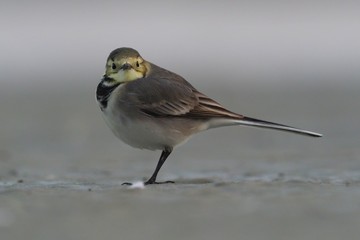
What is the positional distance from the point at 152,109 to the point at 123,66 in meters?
0.53

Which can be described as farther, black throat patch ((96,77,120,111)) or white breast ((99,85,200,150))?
black throat patch ((96,77,120,111))

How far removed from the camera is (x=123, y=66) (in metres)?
9.60

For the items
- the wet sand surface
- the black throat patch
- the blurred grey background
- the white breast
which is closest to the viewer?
the wet sand surface

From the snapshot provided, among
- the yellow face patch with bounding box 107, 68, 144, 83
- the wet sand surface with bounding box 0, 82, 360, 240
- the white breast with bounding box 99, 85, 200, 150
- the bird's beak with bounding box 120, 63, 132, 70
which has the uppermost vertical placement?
the bird's beak with bounding box 120, 63, 132, 70

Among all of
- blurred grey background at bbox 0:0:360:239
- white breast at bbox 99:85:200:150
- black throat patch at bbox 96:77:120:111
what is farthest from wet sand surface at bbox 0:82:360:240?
black throat patch at bbox 96:77:120:111

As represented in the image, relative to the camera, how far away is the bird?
9.23 meters

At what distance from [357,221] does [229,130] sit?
8.13m

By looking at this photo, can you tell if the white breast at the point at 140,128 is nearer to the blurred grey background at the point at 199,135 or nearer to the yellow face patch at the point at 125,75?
the yellow face patch at the point at 125,75

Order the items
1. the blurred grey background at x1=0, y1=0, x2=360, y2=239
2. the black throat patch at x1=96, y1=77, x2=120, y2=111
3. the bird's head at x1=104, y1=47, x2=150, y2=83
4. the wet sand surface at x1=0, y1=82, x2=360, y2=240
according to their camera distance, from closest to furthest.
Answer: the wet sand surface at x1=0, y1=82, x2=360, y2=240 → the blurred grey background at x1=0, y1=0, x2=360, y2=239 → the black throat patch at x1=96, y1=77, x2=120, y2=111 → the bird's head at x1=104, y1=47, x2=150, y2=83

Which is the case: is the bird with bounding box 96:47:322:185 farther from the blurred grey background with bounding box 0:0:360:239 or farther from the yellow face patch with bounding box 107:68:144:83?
the blurred grey background with bounding box 0:0:360:239

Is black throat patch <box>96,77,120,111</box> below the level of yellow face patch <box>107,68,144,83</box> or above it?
below

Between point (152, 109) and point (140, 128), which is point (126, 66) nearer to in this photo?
point (152, 109)

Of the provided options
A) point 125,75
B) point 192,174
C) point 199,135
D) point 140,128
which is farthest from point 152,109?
point 199,135

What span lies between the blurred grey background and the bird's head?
990 mm
